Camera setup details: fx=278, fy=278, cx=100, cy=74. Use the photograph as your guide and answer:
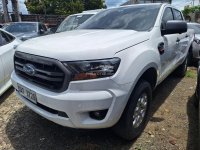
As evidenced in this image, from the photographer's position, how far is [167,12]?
5027mm

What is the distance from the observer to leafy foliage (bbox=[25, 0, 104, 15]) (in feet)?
138

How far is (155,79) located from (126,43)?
1.01m

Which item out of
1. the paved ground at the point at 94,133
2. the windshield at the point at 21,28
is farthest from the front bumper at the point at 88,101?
the windshield at the point at 21,28

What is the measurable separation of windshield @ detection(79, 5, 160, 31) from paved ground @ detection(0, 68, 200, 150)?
4.82 feet

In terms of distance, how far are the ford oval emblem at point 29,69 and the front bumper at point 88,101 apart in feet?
1.03

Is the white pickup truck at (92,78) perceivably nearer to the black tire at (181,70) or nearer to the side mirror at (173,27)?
the side mirror at (173,27)

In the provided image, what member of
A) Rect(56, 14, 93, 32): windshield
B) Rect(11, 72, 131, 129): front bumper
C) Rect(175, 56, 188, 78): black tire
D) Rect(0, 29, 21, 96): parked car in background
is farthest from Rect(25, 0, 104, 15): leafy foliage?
Rect(11, 72, 131, 129): front bumper

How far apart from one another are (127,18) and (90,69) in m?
1.86

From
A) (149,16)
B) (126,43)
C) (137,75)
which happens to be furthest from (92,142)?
(149,16)

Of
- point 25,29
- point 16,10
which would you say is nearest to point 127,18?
point 25,29

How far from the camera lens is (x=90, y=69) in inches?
115

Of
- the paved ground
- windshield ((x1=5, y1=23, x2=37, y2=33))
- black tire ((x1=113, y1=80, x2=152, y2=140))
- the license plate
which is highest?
the license plate

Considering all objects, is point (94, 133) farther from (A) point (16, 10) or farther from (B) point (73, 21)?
(A) point (16, 10)

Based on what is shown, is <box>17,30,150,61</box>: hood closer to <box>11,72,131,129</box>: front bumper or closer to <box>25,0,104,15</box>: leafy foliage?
<box>11,72,131,129</box>: front bumper
